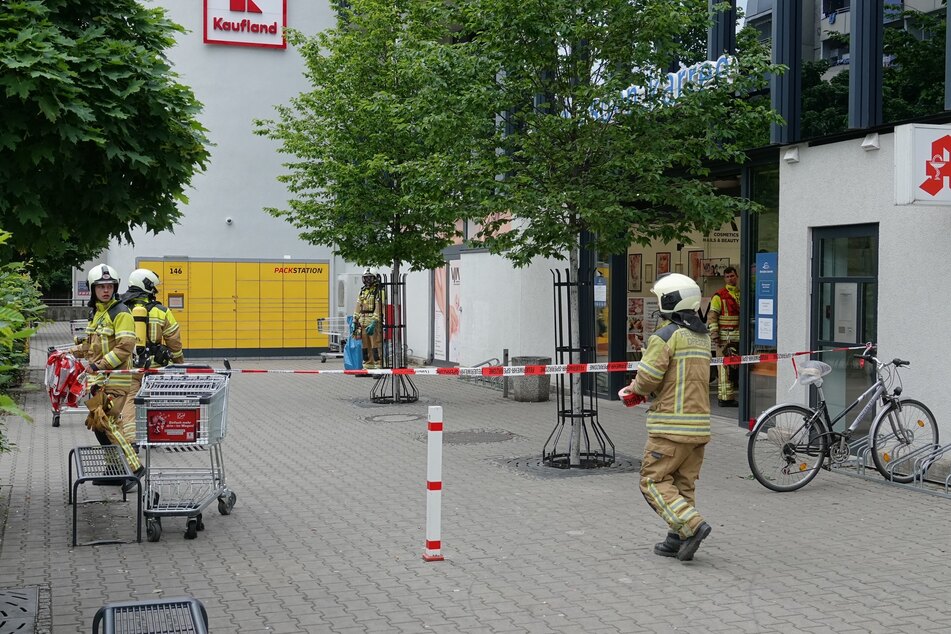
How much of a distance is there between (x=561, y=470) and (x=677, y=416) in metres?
3.69

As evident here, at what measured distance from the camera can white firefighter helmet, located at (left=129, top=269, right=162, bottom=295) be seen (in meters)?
10.4

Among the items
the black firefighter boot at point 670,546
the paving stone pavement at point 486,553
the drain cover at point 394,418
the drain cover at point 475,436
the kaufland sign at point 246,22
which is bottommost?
the paving stone pavement at point 486,553

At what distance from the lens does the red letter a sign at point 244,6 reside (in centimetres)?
2881

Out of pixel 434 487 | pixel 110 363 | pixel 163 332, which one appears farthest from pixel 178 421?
pixel 163 332

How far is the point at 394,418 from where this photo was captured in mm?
15445

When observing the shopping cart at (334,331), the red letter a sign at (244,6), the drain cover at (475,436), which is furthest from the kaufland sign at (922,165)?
the red letter a sign at (244,6)

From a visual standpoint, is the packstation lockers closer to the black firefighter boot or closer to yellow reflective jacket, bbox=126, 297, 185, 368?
yellow reflective jacket, bbox=126, 297, 185, 368

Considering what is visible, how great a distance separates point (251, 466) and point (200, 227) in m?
18.6

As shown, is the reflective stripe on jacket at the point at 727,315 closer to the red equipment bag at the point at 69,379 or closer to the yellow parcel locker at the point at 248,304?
the red equipment bag at the point at 69,379

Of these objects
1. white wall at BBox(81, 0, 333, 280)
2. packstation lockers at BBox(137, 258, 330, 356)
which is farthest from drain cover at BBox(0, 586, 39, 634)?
white wall at BBox(81, 0, 333, 280)

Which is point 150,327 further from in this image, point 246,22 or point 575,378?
point 246,22

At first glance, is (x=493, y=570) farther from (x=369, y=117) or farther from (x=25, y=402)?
(x=25, y=402)

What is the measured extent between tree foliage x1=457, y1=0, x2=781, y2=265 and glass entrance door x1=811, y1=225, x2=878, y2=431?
58.5 inches

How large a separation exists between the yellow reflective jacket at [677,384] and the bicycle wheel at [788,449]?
2.49m
